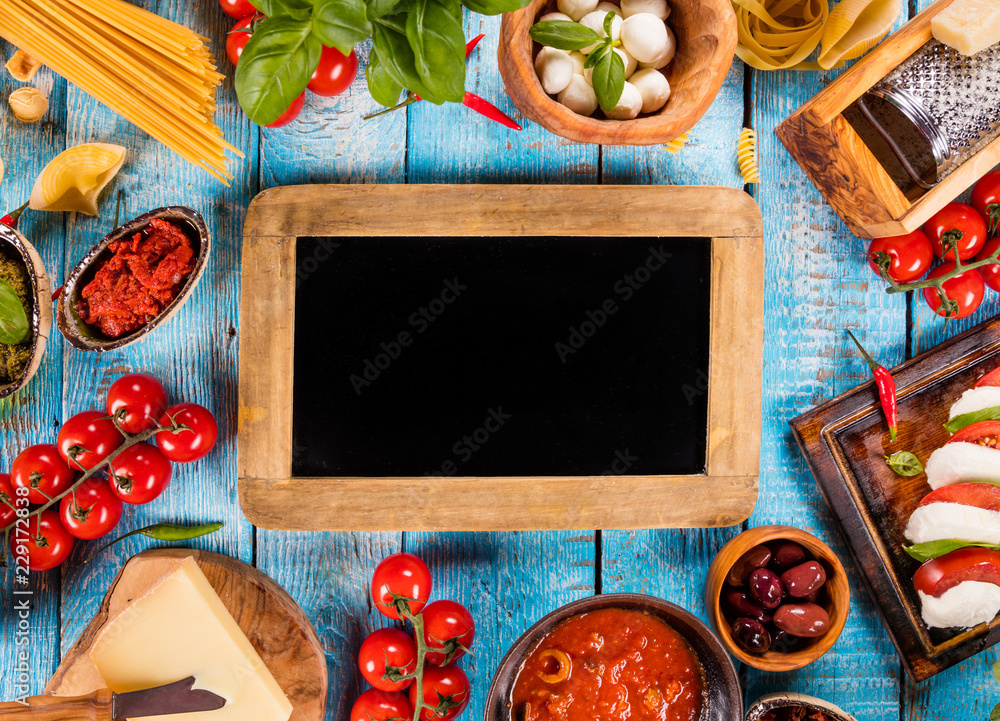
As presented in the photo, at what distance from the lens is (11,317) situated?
3.21 ft

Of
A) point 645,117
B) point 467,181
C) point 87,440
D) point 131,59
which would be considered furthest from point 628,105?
point 87,440

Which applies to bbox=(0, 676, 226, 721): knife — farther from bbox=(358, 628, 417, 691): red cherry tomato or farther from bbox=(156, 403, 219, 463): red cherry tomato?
bbox=(156, 403, 219, 463): red cherry tomato

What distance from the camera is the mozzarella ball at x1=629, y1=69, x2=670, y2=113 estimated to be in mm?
992

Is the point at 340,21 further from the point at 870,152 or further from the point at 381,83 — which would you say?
the point at 870,152

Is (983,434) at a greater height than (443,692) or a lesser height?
greater

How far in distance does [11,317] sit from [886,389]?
1.45 metres

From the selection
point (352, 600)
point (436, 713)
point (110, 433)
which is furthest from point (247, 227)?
point (436, 713)

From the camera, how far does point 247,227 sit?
3.42ft

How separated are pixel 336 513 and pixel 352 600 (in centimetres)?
21

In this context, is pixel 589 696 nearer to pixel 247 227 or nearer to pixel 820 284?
pixel 820 284

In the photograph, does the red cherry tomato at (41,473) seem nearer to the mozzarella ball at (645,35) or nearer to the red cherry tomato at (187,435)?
the red cherry tomato at (187,435)

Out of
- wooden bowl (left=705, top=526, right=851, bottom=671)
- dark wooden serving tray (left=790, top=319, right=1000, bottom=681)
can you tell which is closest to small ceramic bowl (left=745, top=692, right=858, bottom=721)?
wooden bowl (left=705, top=526, right=851, bottom=671)

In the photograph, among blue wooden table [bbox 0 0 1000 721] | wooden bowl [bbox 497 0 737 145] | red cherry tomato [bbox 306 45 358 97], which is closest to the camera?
wooden bowl [bbox 497 0 737 145]

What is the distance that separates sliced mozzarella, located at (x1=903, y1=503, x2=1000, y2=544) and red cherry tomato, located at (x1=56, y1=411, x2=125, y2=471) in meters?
1.39
